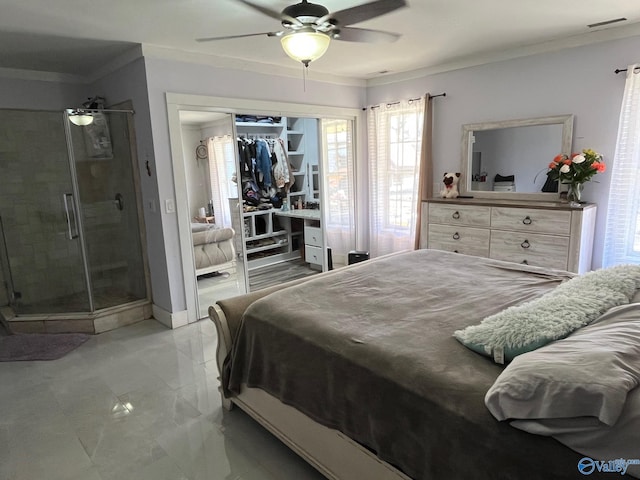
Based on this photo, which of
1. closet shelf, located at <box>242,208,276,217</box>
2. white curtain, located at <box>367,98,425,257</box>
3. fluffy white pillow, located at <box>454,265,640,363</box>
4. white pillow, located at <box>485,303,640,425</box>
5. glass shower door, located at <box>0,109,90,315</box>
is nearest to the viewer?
white pillow, located at <box>485,303,640,425</box>

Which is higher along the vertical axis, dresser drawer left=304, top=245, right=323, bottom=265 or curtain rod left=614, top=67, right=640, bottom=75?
curtain rod left=614, top=67, right=640, bottom=75

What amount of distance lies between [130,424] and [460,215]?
332 centimetres

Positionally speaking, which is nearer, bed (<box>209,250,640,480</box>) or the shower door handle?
bed (<box>209,250,640,480</box>)

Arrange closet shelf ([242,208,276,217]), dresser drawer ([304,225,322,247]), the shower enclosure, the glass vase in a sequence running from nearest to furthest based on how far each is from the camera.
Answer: the glass vase < the shower enclosure < dresser drawer ([304,225,322,247]) < closet shelf ([242,208,276,217])

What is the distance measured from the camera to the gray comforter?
1161 millimetres

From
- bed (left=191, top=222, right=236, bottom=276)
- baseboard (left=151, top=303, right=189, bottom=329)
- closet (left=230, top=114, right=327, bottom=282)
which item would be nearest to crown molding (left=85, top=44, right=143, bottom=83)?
bed (left=191, top=222, right=236, bottom=276)

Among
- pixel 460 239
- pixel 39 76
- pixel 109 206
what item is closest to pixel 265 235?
pixel 109 206

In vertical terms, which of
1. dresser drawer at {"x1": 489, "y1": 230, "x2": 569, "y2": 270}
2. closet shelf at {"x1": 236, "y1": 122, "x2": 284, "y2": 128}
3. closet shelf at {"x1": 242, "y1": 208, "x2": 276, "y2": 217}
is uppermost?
closet shelf at {"x1": 236, "y1": 122, "x2": 284, "y2": 128}

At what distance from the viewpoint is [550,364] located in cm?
112

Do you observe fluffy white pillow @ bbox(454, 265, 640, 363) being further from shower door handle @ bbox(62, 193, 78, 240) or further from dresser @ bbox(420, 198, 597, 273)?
shower door handle @ bbox(62, 193, 78, 240)

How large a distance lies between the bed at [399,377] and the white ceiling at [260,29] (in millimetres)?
1784

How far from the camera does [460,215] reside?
4000mm

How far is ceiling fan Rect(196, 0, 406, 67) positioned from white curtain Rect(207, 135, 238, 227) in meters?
1.80

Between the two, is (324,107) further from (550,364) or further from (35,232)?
(550,364)
